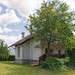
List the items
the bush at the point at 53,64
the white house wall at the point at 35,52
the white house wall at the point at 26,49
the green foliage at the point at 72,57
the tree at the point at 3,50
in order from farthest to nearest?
the tree at the point at 3,50, the white house wall at the point at 26,49, the white house wall at the point at 35,52, the green foliage at the point at 72,57, the bush at the point at 53,64

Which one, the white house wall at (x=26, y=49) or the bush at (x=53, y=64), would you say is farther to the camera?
the white house wall at (x=26, y=49)

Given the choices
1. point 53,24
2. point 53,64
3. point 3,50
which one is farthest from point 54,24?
point 3,50

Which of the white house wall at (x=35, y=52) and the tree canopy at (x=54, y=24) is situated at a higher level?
the tree canopy at (x=54, y=24)

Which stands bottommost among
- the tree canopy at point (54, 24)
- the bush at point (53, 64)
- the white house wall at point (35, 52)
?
the bush at point (53, 64)

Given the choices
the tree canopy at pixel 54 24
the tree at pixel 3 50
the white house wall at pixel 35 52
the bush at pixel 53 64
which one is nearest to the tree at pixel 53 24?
the tree canopy at pixel 54 24

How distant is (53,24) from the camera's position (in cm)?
3450

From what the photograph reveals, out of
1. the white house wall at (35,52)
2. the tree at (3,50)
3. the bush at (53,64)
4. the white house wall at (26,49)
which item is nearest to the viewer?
the bush at (53,64)

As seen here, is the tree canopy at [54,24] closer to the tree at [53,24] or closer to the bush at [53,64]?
the tree at [53,24]

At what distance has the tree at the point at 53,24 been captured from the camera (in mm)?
34500

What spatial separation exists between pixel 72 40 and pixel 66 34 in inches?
50.2

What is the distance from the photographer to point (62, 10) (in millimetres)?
35375

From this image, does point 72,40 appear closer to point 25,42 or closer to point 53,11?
point 53,11

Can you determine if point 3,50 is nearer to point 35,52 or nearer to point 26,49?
point 26,49

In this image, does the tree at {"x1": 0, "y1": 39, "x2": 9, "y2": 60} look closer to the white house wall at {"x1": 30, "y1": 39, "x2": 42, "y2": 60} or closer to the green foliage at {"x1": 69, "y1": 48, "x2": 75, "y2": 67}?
the white house wall at {"x1": 30, "y1": 39, "x2": 42, "y2": 60}
